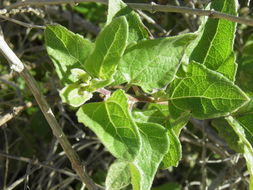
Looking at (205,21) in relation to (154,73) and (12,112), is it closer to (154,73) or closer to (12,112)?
(154,73)

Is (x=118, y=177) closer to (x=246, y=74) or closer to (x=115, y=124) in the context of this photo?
(x=115, y=124)

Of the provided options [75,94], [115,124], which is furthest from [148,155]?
[75,94]

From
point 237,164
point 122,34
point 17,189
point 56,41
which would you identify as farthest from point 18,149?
point 122,34

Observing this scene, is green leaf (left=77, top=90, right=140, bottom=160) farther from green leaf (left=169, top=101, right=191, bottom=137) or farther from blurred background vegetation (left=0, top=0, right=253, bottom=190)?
blurred background vegetation (left=0, top=0, right=253, bottom=190)

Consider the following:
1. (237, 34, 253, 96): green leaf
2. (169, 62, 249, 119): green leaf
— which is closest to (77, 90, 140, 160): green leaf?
(169, 62, 249, 119): green leaf

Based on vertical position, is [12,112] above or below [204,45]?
below

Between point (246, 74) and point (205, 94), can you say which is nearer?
point (205, 94)
